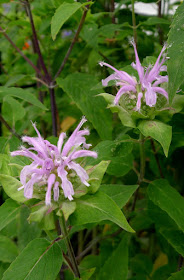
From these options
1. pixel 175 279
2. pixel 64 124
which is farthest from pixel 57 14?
pixel 64 124

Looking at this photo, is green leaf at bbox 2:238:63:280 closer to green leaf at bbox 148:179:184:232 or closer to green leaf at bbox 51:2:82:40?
green leaf at bbox 148:179:184:232

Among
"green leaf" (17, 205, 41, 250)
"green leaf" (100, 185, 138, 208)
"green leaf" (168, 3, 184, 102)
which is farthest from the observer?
"green leaf" (17, 205, 41, 250)

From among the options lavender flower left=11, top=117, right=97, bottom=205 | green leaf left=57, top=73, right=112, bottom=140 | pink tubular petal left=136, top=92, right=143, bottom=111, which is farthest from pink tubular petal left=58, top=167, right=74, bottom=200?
green leaf left=57, top=73, right=112, bottom=140

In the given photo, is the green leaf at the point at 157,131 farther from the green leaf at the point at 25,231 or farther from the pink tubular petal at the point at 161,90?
the green leaf at the point at 25,231

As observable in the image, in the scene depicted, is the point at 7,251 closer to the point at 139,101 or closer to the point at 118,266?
the point at 118,266

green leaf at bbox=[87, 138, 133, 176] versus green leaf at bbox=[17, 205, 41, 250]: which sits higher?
green leaf at bbox=[87, 138, 133, 176]

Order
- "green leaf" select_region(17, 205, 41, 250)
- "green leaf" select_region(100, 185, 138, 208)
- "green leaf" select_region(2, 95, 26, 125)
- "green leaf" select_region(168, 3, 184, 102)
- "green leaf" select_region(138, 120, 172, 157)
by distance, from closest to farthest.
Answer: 1. "green leaf" select_region(168, 3, 184, 102)
2. "green leaf" select_region(138, 120, 172, 157)
3. "green leaf" select_region(100, 185, 138, 208)
4. "green leaf" select_region(17, 205, 41, 250)
5. "green leaf" select_region(2, 95, 26, 125)

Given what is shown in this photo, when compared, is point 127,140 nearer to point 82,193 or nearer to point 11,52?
point 82,193
